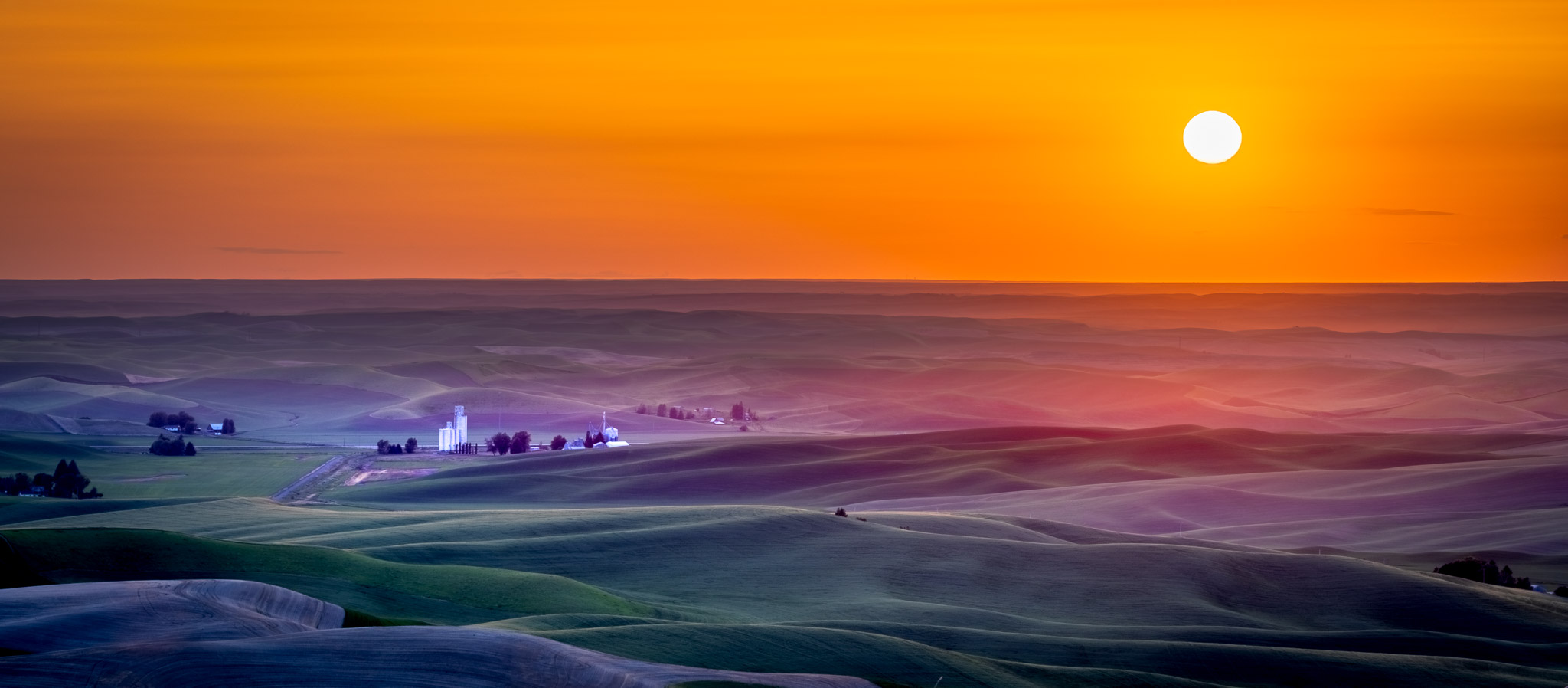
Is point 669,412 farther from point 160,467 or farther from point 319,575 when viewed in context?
point 319,575

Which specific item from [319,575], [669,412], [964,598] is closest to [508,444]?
[669,412]

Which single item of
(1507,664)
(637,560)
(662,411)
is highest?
(662,411)

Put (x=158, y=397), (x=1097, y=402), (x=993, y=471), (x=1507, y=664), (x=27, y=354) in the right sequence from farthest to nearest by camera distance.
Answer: (x=27, y=354) < (x=1097, y=402) < (x=158, y=397) < (x=993, y=471) < (x=1507, y=664)

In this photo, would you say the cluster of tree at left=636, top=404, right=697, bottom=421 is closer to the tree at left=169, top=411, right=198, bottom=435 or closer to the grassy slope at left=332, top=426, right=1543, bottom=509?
the grassy slope at left=332, top=426, right=1543, bottom=509

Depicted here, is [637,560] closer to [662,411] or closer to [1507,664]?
[1507,664]

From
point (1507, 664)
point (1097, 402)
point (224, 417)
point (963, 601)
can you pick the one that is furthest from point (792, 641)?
point (1097, 402)

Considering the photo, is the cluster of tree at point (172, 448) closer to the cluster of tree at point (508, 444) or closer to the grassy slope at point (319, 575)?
the cluster of tree at point (508, 444)
